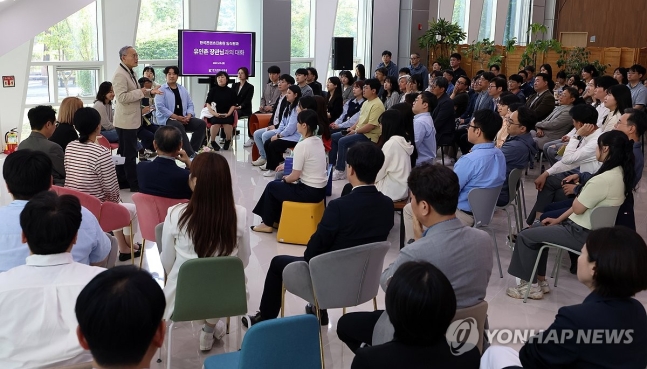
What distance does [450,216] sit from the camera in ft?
9.65

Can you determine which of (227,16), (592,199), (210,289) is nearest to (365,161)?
(210,289)

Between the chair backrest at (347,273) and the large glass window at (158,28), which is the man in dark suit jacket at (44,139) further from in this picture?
the large glass window at (158,28)

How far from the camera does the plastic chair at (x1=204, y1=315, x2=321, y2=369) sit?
7.66 ft

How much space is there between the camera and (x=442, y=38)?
15.0m

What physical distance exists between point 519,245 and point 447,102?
164 inches

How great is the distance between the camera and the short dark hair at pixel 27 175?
3344 millimetres

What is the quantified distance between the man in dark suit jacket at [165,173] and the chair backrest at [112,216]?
10.8 inches

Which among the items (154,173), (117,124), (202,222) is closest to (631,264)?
(202,222)

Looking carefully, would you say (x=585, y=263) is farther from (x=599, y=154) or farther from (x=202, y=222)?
(x=599, y=154)

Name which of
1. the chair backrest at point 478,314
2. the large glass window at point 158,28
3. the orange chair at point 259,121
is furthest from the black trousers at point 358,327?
the large glass window at point 158,28

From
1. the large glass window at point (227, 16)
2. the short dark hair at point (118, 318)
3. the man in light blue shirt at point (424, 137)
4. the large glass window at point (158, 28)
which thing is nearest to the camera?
the short dark hair at point (118, 318)

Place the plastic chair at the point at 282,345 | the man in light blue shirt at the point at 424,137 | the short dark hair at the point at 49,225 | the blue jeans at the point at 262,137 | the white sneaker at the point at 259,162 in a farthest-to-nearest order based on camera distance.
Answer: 1. the white sneaker at the point at 259,162
2. the blue jeans at the point at 262,137
3. the man in light blue shirt at the point at 424,137
4. the short dark hair at the point at 49,225
5. the plastic chair at the point at 282,345

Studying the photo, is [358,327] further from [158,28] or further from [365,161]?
[158,28]

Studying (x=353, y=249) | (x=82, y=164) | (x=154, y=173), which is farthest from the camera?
(x=82, y=164)
